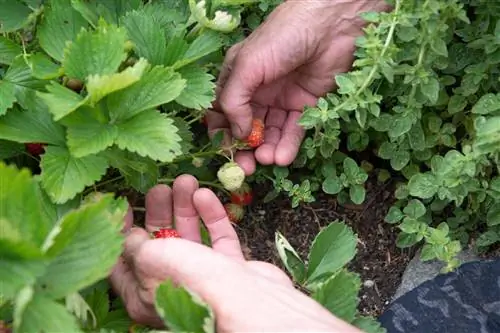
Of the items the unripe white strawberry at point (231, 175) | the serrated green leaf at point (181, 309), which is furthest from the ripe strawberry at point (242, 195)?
the serrated green leaf at point (181, 309)

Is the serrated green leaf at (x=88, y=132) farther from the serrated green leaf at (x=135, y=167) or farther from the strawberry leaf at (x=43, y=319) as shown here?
the strawberry leaf at (x=43, y=319)

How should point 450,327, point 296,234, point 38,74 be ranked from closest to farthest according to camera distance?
point 38,74 < point 450,327 < point 296,234

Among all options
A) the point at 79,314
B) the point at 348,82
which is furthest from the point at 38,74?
the point at 348,82

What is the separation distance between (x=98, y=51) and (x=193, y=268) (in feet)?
→ 1.20

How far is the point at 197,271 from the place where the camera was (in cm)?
110

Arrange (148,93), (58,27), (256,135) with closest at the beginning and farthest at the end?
(148,93) < (58,27) < (256,135)

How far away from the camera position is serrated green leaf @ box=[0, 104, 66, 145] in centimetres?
128

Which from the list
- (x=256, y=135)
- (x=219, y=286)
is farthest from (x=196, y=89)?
(x=219, y=286)

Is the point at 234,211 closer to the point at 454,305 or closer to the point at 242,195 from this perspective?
the point at 242,195

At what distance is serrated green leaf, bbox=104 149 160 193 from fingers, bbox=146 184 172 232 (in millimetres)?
18

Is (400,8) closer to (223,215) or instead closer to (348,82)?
(348,82)

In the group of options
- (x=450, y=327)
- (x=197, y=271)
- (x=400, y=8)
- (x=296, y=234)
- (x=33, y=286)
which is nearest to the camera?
(x=33, y=286)

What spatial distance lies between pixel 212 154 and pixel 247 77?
178 mm

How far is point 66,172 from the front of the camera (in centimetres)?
125
